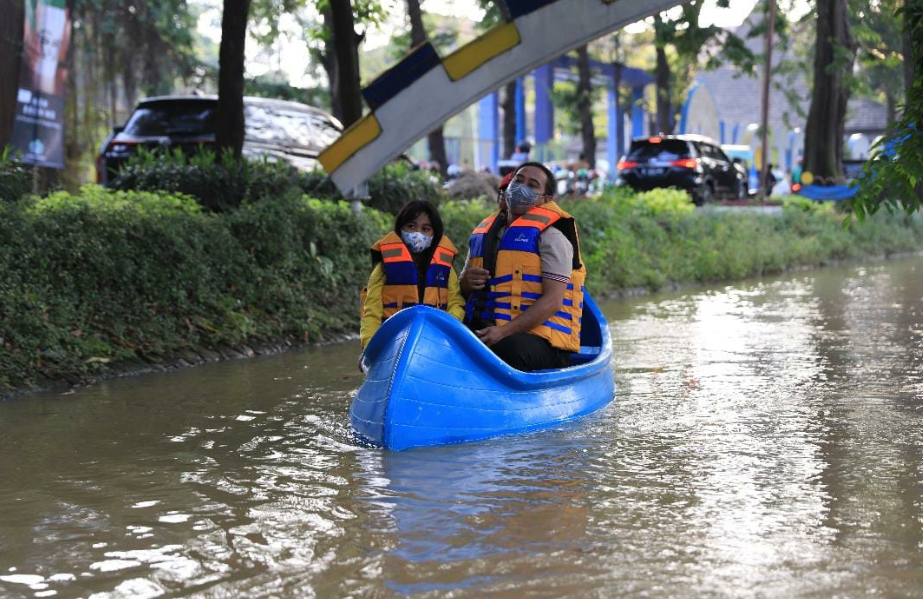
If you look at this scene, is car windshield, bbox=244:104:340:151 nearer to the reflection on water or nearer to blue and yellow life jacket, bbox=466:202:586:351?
the reflection on water

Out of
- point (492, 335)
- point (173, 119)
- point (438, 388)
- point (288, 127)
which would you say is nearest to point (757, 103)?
point (288, 127)

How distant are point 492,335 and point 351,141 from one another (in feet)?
17.7

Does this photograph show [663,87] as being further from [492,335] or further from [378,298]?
[492,335]

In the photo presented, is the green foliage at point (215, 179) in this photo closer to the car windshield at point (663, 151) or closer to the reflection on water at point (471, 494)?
the reflection on water at point (471, 494)

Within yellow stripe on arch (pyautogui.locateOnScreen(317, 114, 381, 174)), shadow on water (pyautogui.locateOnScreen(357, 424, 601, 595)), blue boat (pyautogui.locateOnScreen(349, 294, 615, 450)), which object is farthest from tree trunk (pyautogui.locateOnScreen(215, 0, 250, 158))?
shadow on water (pyautogui.locateOnScreen(357, 424, 601, 595))

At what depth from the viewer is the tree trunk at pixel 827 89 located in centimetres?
2670

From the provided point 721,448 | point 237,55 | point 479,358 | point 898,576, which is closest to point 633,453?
point 721,448

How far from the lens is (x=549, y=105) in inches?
1693

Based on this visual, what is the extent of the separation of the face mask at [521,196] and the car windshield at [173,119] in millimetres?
8620

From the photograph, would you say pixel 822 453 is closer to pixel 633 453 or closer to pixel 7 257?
pixel 633 453

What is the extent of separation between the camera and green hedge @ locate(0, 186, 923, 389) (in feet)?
31.1

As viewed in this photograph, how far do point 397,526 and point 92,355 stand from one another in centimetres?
499

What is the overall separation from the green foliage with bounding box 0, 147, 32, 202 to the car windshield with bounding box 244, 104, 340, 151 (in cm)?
487

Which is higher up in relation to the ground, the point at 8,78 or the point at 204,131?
the point at 8,78
